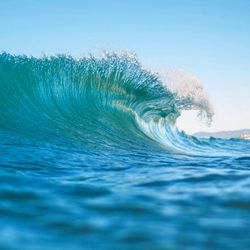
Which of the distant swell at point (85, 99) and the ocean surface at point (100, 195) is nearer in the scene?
the ocean surface at point (100, 195)

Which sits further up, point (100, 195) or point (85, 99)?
point (85, 99)

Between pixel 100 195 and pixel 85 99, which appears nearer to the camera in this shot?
pixel 100 195

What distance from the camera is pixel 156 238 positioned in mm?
1988

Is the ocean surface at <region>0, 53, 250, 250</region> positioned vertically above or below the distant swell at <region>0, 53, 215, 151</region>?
below

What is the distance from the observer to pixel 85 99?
12172 millimetres

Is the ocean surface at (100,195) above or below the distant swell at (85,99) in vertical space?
below

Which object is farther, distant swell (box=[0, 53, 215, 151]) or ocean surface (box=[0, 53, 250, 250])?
distant swell (box=[0, 53, 215, 151])

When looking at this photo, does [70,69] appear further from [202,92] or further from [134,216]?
[134,216]

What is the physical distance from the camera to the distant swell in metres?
8.78

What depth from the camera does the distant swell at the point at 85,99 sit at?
8.78 metres

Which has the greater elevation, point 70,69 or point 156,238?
point 70,69

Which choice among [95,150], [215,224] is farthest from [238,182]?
[95,150]

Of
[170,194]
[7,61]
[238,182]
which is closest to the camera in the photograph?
[170,194]

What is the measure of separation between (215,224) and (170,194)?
0.74 meters
